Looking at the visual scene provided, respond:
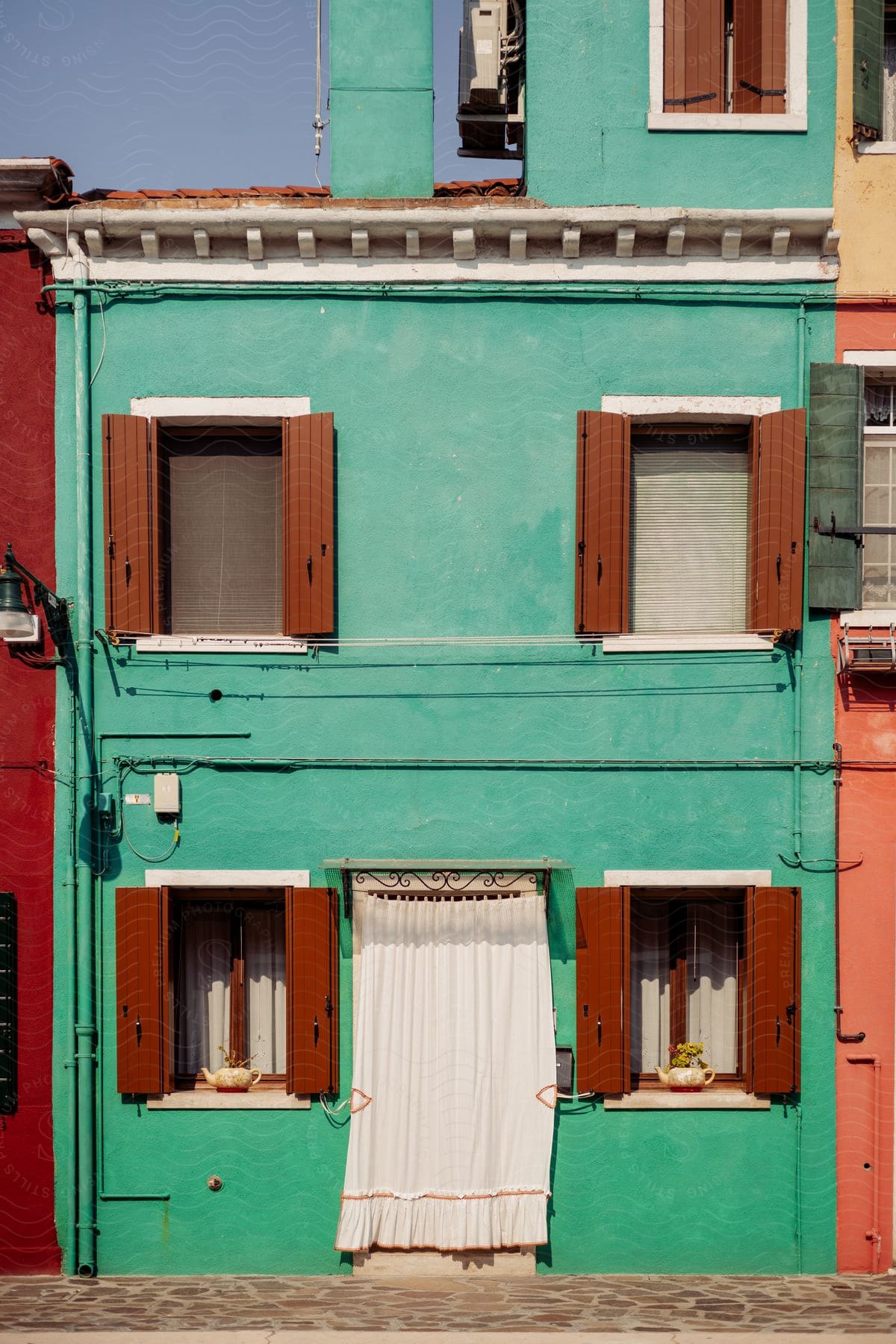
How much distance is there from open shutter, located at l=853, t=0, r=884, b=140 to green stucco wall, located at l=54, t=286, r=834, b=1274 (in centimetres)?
144

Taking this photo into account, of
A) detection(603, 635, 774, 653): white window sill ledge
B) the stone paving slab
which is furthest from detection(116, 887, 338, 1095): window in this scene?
detection(603, 635, 774, 653): white window sill ledge

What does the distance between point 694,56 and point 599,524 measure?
359 centimetres

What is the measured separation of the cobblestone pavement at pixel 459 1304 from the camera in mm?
7039

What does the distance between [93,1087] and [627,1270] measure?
3.98 m

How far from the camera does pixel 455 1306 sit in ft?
24.0

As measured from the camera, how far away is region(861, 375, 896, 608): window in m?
8.34

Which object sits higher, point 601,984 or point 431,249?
point 431,249

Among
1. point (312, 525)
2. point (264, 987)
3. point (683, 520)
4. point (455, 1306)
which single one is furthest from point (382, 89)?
point (455, 1306)

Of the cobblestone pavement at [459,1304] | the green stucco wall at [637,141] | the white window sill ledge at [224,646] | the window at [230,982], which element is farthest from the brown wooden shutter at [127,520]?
the cobblestone pavement at [459,1304]

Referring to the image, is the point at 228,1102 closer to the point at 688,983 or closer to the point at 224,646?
the point at 224,646

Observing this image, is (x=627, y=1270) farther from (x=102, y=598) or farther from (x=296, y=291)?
(x=296, y=291)

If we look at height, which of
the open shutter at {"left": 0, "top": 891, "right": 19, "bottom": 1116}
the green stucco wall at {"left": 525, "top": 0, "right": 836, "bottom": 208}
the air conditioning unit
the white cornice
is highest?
the air conditioning unit

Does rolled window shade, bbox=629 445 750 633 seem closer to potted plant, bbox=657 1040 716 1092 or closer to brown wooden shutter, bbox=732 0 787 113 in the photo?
brown wooden shutter, bbox=732 0 787 113

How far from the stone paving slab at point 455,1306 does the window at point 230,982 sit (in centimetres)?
148
